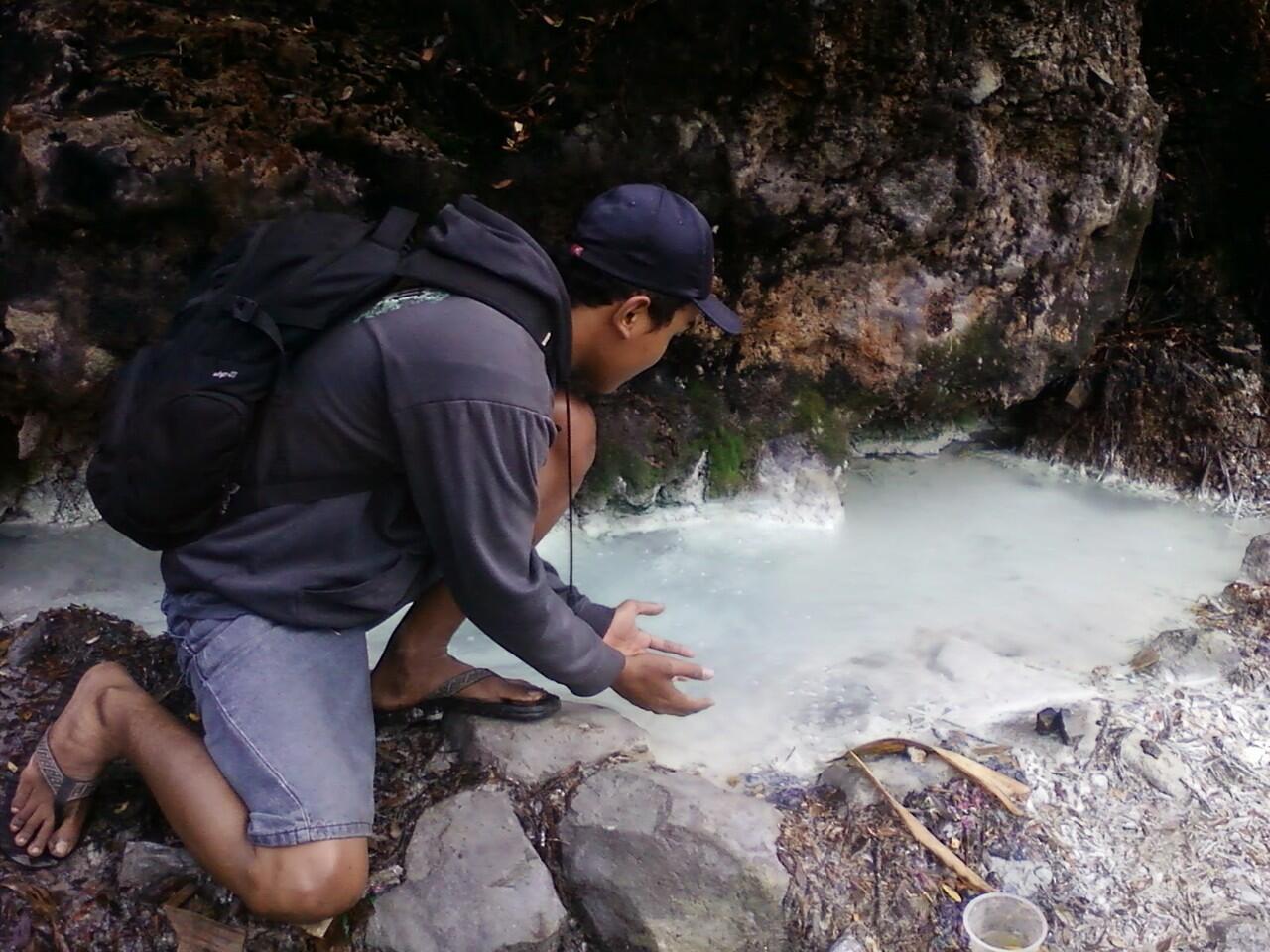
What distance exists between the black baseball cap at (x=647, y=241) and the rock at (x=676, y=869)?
1.15m

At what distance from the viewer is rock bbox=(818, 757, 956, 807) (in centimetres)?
254

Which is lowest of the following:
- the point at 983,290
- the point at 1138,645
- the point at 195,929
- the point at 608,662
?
the point at 195,929

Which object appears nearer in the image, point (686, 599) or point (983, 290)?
point (686, 599)

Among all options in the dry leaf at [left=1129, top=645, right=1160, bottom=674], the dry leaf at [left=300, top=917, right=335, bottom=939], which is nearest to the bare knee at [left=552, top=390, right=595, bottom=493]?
the dry leaf at [left=300, top=917, right=335, bottom=939]

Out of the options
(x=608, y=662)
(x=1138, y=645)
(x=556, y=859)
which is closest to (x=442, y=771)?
(x=556, y=859)

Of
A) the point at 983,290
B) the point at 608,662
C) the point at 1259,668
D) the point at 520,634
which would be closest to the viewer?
the point at 520,634

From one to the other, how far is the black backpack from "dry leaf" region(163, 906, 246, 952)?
0.81m

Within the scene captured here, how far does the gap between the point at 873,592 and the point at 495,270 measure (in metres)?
2.11

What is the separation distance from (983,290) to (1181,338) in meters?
1.22

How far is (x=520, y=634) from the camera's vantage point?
219 centimetres

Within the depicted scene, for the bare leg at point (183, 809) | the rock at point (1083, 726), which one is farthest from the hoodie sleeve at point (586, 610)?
the rock at point (1083, 726)

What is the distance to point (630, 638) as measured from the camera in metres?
2.57

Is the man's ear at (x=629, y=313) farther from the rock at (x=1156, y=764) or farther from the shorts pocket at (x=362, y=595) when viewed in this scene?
the rock at (x=1156, y=764)

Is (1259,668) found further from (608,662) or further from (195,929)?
(195,929)
